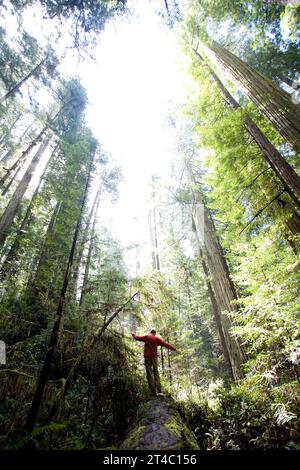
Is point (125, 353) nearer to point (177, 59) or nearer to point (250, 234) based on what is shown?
point (250, 234)

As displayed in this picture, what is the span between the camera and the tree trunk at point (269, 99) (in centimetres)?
442

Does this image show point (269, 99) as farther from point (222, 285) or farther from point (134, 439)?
point (134, 439)

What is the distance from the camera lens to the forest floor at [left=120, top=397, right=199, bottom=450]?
3.22 m

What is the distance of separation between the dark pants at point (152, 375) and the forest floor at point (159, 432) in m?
0.78

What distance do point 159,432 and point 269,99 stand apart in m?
6.71

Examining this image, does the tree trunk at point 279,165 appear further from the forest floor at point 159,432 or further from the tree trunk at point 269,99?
the forest floor at point 159,432

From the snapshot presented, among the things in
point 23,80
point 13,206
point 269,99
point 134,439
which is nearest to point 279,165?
point 269,99

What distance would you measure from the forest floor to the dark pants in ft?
2.56

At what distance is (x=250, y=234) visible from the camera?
234 inches

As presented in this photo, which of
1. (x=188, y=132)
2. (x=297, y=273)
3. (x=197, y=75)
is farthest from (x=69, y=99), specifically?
(x=297, y=273)

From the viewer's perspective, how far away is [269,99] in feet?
16.2

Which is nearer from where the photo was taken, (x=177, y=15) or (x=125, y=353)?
(x=177, y=15)

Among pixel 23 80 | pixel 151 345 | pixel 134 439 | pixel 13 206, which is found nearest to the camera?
pixel 134 439
